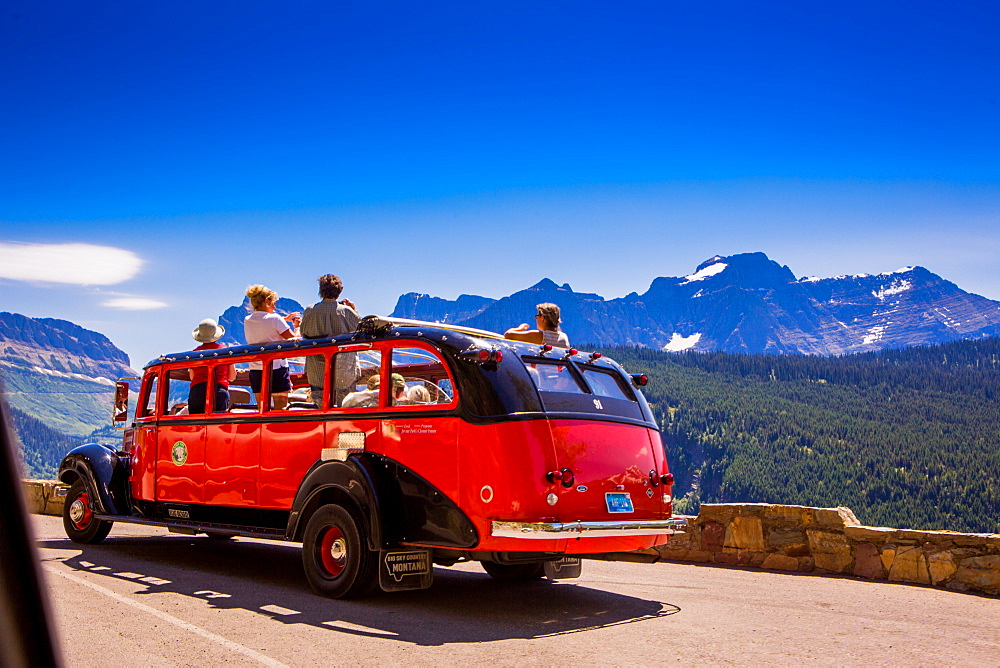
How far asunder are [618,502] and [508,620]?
56.9 inches

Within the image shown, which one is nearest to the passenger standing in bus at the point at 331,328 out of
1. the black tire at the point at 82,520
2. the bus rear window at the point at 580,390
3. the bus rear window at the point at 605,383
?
the bus rear window at the point at 580,390

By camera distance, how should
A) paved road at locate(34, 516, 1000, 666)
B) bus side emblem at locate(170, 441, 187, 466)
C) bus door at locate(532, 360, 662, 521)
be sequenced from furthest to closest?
1. bus side emblem at locate(170, 441, 187, 466)
2. bus door at locate(532, 360, 662, 521)
3. paved road at locate(34, 516, 1000, 666)

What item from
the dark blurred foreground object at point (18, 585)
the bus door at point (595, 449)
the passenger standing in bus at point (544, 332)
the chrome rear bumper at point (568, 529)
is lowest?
the chrome rear bumper at point (568, 529)

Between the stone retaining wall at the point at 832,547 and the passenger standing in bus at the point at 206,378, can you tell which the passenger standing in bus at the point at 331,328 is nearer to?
the passenger standing in bus at the point at 206,378

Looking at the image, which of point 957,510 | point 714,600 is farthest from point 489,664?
point 957,510

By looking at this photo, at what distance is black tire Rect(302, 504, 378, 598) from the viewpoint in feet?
27.1

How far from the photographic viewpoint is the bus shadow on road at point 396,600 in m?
7.43

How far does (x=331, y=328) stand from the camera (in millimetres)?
9852

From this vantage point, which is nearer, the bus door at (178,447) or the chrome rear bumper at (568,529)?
the chrome rear bumper at (568,529)

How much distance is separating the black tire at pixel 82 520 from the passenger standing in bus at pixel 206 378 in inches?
102

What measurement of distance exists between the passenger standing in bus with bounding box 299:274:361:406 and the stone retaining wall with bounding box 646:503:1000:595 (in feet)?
14.4

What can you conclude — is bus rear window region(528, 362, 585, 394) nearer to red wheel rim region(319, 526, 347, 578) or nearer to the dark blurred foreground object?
red wheel rim region(319, 526, 347, 578)

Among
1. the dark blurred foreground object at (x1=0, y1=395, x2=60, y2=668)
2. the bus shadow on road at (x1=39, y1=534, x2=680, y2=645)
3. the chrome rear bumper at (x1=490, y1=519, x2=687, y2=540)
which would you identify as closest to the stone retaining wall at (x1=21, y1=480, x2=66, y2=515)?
the bus shadow on road at (x1=39, y1=534, x2=680, y2=645)

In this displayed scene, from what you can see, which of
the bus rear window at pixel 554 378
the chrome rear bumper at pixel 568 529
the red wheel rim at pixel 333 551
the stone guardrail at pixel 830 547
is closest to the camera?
the chrome rear bumper at pixel 568 529
